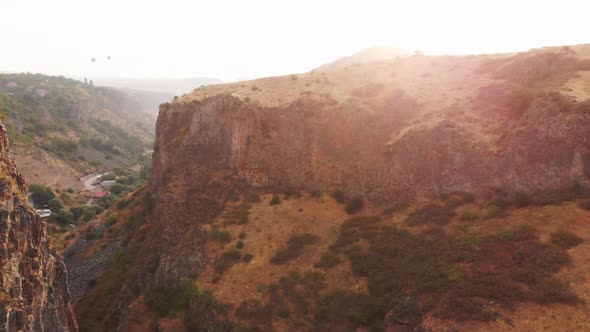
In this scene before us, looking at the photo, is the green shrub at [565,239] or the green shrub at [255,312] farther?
the green shrub at [255,312]

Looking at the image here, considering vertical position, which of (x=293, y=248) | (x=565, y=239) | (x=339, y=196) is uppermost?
(x=565, y=239)

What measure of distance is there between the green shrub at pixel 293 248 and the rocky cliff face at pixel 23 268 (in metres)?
20.5

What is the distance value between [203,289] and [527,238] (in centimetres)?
2910

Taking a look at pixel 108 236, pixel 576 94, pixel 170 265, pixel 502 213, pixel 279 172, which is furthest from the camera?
pixel 108 236

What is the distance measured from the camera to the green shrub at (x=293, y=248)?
37.8 meters

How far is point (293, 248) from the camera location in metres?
38.8

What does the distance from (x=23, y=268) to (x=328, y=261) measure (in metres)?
26.1

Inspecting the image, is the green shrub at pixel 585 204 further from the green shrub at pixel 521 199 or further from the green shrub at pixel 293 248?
the green shrub at pixel 293 248

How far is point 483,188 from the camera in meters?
35.4

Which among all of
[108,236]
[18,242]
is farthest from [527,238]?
[108,236]

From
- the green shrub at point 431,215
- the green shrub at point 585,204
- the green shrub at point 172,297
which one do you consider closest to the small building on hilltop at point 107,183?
the green shrub at point 172,297

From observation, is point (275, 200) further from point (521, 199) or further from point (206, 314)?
point (521, 199)

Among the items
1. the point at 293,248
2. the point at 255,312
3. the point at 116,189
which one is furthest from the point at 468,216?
the point at 116,189

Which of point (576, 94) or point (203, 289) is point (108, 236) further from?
point (576, 94)
